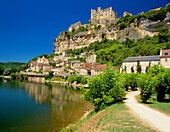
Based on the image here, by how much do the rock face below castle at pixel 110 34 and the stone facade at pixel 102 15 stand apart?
7.77m

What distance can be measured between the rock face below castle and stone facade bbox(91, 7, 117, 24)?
7765mm

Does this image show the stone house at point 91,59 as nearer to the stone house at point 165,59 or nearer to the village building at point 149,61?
the village building at point 149,61

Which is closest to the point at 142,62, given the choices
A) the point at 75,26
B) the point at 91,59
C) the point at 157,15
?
the point at 91,59

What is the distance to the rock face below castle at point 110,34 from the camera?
5091cm

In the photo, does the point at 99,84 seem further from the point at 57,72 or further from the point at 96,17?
the point at 96,17

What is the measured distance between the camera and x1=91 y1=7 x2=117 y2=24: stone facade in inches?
3154

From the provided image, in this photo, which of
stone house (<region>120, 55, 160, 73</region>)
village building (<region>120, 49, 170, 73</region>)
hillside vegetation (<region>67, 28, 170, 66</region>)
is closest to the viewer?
village building (<region>120, 49, 170, 73</region>)

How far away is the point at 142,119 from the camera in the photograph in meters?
7.51

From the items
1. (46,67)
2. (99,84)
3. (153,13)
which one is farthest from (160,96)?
(46,67)

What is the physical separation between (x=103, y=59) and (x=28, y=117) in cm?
4331

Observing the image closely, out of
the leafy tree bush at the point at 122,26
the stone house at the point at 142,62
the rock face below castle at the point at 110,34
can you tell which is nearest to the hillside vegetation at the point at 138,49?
the rock face below castle at the point at 110,34

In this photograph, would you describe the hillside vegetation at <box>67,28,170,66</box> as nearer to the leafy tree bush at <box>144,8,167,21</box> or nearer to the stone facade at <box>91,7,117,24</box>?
the leafy tree bush at <box>144,8,167,21</box>

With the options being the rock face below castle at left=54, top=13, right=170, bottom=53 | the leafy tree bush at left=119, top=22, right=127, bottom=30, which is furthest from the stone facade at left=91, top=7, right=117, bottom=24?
the leafy tree bush at left=119, top=22, right=127, bottom=30

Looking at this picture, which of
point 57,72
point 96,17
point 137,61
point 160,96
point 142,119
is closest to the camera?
point 142,119
